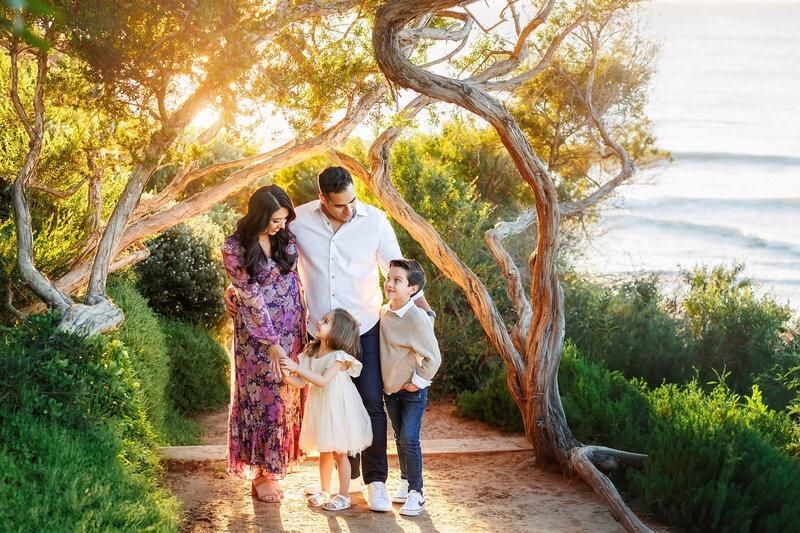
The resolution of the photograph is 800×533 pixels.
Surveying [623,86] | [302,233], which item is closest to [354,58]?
[302,233]

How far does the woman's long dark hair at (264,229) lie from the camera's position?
5.23 m

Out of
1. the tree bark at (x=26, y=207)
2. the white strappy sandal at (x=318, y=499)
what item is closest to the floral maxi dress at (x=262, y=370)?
the white strappy sandal at (x=318, y=499)

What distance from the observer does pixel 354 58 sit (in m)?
6.29

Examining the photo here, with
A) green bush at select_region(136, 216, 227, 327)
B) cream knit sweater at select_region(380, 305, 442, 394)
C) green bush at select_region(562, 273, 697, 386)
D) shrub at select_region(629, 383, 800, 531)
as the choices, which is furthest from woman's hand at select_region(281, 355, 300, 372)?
green bush at select_region(136, 216, 227, 327)

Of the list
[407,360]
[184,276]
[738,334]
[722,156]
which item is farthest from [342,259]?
[722,156]

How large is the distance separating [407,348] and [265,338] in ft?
2.53

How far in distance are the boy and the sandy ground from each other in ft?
0.99

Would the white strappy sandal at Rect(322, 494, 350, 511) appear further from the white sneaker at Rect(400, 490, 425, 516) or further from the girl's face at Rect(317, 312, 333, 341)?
the girl's face at Rect(317, 312, 333, 341)

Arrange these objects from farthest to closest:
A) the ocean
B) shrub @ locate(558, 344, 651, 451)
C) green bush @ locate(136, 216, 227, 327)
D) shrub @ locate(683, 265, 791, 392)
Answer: the ocean
green bush @ locate(136, 216, 227, 327)
shrub @ locate(683, 265, 791, 392)
shrub @ locate(558, 344, 651, 451)

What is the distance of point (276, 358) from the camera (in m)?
5.39

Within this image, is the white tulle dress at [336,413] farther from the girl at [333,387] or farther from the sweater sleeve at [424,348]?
the sweater sleeve at [424,348]

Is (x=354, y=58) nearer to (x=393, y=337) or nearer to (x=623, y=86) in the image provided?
(x=393, y=337)

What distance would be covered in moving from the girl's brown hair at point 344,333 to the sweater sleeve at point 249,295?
318 millimetres

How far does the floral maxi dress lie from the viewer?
17.6ft
